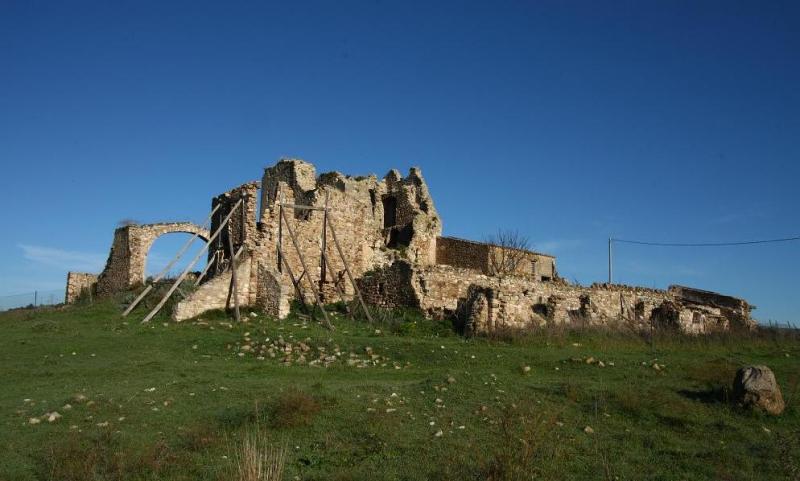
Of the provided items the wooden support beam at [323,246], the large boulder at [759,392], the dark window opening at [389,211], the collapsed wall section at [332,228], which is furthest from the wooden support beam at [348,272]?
the large boulder at [759,392]

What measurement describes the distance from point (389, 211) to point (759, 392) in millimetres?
26980

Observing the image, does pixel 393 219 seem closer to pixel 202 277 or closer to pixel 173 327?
pixel 202 277

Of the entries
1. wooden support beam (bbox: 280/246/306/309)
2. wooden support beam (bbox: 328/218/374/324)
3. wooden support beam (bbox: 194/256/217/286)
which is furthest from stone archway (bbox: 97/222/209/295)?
wooden support beam (bbox: 280/246/306/309)

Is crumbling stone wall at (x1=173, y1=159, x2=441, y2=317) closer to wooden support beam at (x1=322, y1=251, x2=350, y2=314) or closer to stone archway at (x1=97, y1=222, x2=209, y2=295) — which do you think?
wooden support beam at (x1=322, y1=251, x2=350, y2=314)

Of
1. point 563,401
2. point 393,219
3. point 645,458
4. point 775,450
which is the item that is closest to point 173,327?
point 563,401

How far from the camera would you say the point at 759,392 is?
11656 mm

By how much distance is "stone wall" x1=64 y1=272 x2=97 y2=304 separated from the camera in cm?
3322

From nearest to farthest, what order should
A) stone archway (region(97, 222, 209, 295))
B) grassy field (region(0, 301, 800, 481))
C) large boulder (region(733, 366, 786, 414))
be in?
grassy field (region(0, 301, 800, 481))
large boulder (region(733, 366, 786, 414))
stone archway (region(97, 222, 209, 295))

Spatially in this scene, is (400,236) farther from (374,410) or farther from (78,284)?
(374,410)

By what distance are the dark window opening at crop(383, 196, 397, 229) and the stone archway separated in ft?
34.5

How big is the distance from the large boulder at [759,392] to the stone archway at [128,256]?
2344 centimetres

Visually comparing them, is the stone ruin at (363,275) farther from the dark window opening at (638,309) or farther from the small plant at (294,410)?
the small plant at (294,410)

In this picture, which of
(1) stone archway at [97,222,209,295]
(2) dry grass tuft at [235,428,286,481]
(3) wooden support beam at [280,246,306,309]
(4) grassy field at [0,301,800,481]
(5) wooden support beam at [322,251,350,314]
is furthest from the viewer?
(1) stone archway at [97,222,209,295]

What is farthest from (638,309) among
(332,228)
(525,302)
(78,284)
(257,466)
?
(78,284)
